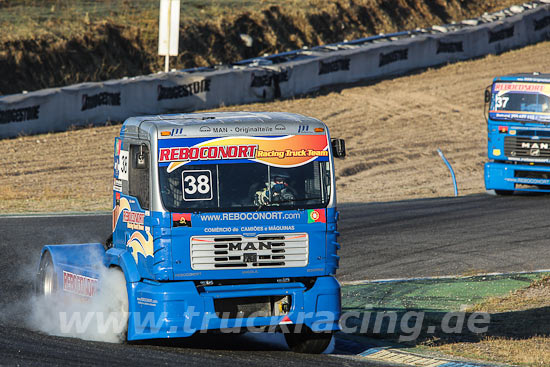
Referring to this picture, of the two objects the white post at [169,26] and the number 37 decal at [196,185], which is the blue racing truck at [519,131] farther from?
the number 37 decal at [196,185]

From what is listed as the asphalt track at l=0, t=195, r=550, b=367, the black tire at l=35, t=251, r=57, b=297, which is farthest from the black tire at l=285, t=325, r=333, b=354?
the black tire at l=35, t=251, r=57, b=297

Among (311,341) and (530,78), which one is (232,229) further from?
(530,78)

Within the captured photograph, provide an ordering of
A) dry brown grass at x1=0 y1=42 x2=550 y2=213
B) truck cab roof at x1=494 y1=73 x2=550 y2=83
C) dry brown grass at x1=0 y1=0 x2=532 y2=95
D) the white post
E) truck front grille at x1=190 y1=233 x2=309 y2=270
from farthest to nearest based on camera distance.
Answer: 1. dry brown grass at x1=0 y1=0 x2=532 y2=95
2. the white post
3. dry brown grass at x1=0 y1=42 x2=550 y2=213
4. truck cab roof at x1=494 y1=73 x2=550 y2=83
5. truck front grille at x1=190 y1=233 x2=309 y2=270

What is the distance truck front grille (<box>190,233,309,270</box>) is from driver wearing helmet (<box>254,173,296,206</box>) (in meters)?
0.40

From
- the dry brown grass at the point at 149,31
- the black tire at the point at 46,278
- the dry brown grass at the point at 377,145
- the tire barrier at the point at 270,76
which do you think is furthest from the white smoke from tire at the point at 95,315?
the dry brown grass at the point at 149,31

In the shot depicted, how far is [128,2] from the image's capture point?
43938 mm

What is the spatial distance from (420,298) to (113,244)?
500cm

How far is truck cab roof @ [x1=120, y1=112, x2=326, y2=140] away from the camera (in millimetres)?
10414

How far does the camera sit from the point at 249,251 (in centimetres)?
1030

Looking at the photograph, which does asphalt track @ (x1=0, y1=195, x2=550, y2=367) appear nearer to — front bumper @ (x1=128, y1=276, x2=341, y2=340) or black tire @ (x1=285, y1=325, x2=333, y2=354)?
black tire @ (x1=285, y1=325, x2=333, y2=354)

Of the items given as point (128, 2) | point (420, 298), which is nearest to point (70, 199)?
point (420, 298)

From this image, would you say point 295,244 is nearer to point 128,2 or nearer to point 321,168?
point 321,168

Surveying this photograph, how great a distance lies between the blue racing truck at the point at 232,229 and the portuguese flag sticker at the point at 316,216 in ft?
0.04

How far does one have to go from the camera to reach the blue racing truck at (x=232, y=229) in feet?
33.4
